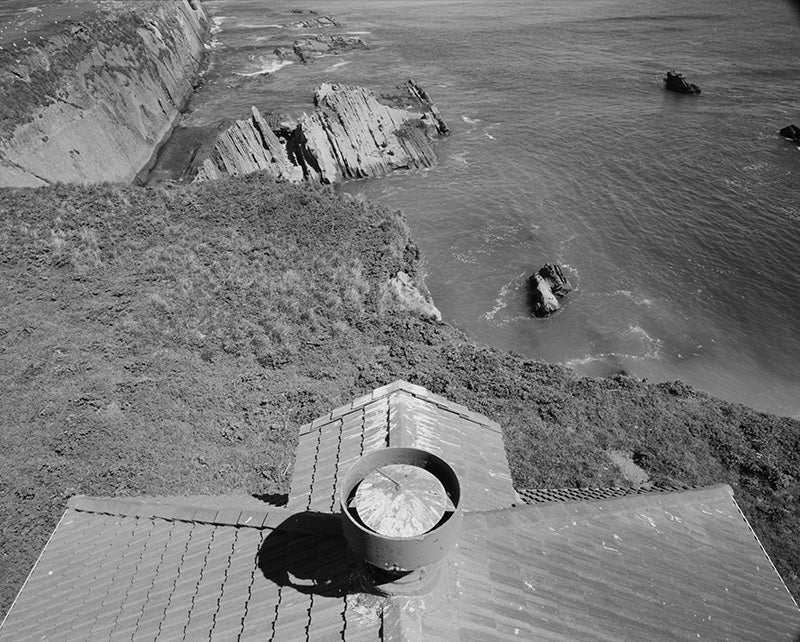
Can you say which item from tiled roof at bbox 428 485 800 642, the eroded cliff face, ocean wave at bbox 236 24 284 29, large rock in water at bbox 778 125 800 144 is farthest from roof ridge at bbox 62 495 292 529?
ocean wave at bbox 236 24 284 29

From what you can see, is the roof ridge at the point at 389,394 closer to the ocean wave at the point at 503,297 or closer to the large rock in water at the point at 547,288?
the ocean wave at the point at 503,297

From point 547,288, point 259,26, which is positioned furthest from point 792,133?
point 259,26

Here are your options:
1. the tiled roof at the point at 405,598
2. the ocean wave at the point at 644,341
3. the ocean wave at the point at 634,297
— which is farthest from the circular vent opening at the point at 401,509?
the ocean wave at the point at 634,297

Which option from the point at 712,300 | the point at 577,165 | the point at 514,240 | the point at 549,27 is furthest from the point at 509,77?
the point at 712,300

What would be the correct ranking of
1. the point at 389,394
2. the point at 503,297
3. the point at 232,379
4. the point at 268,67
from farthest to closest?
the point at 268,67
the point at 503,297
the point at 232,379
the point at 389,394

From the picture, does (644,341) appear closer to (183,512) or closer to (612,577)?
(612,577)

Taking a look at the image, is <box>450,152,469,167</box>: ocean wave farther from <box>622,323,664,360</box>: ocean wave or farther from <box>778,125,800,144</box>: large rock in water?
<box>778,125,800,144</box>: large rock in water

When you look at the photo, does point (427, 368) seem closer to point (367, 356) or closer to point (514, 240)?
point (367, 356)
